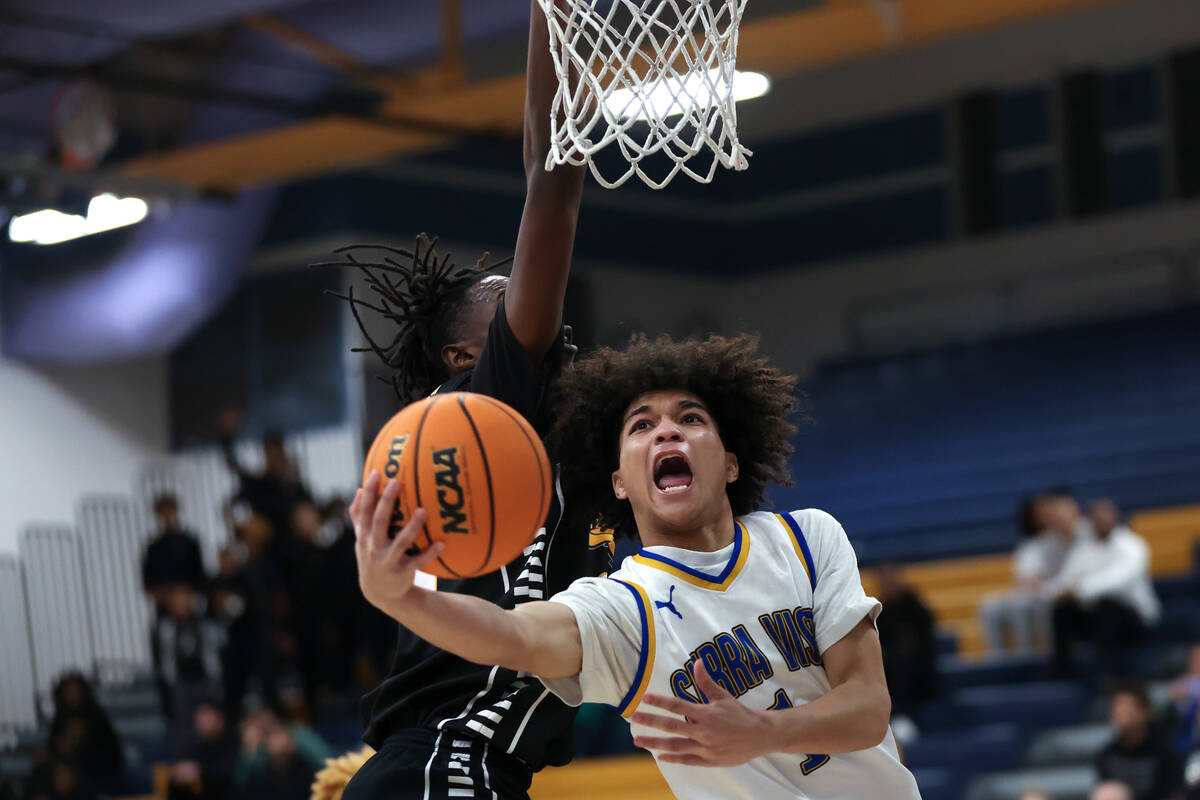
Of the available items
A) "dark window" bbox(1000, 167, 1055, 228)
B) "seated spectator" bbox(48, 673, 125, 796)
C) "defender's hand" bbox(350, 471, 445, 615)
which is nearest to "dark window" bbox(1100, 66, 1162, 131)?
"dark window" bbox(1000, 167, 1055, 228)

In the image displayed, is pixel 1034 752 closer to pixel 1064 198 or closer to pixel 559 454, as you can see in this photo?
pixel 559 454

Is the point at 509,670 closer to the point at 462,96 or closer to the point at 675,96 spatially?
the point at 675,96

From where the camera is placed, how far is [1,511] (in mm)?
14188

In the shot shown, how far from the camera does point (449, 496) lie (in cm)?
262

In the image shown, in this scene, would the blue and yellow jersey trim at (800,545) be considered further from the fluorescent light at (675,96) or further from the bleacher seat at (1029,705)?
the bleacher seat at (1029,705)

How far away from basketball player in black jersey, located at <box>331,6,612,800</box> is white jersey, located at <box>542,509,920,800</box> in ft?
0.61

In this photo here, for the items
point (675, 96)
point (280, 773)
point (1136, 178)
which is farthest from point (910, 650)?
point (1136, 178)

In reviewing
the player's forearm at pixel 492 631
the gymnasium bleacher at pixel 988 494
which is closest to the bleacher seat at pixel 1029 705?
the gymnasium bleacher at pixel 988 494

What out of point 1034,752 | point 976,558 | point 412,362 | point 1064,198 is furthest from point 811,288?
point 412,362

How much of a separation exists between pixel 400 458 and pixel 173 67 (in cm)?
1027

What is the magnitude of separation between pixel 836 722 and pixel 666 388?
0.76m

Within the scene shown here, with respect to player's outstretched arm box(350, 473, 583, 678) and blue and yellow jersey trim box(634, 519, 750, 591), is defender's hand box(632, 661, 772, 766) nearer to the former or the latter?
player's outstretched arm box(350, 473, 583, 678)

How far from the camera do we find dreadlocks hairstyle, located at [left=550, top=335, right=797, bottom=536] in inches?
131

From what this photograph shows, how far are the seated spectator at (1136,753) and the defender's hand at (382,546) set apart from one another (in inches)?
248
